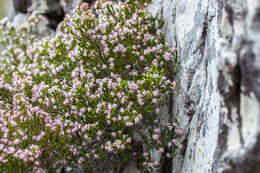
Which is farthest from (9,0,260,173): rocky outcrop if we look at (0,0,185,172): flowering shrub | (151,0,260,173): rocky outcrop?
(0,0,185,172): flowering shrub

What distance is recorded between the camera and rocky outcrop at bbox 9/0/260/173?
3357 mm

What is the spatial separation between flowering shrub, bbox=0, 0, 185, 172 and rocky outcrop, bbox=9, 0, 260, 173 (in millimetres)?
350

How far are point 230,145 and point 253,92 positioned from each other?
852mm

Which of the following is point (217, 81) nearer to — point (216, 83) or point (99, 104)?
point (216, 83)

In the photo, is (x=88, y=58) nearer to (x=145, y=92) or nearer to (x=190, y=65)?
(x=145, y=92)

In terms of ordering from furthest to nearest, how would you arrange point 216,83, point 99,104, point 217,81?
point 99,104 < point 216,83 < point 217,81

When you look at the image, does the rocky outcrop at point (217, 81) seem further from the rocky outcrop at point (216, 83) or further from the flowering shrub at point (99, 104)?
the flowering shrub at point (99, 104)

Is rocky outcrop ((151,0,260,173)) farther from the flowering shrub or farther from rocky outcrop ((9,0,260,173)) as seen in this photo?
the flowering shrub

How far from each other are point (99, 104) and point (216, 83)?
250cm

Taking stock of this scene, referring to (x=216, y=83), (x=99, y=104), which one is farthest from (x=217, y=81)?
(x=99, y=104)

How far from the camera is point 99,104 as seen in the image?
617 cm

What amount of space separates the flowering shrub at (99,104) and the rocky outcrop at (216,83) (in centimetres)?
35

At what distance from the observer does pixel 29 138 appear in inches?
230

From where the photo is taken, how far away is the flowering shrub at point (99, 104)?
5.94 meters
